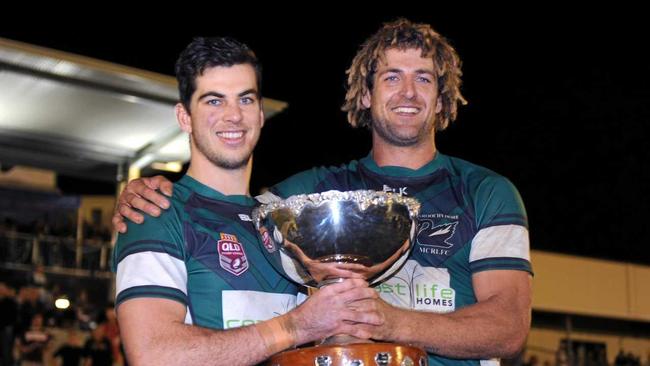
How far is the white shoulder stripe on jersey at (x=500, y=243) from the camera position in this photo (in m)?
3.09

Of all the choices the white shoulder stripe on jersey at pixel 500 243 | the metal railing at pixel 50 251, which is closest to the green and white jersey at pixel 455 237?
the white shoulder stripe on jersey at pixel 500 243

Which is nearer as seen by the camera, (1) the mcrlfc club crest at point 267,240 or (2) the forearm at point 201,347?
(2) the forearm at point 201,347

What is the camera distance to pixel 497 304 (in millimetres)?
2928

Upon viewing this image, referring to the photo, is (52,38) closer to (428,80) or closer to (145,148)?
(145,148)

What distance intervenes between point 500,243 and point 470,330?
16.1 inches

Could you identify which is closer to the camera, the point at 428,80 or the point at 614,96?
the point at 428,80

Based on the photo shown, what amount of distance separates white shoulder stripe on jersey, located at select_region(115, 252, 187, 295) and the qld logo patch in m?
0.16

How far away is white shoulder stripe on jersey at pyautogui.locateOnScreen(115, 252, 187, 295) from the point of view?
9.26 feet

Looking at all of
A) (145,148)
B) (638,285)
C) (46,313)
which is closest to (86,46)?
(46,313)

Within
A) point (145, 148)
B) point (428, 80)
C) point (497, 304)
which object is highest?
point (145, 148)

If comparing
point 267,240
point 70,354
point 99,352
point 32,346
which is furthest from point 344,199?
point 32,346

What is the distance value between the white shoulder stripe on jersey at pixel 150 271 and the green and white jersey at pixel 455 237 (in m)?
0.66

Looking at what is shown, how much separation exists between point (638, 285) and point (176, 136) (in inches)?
629

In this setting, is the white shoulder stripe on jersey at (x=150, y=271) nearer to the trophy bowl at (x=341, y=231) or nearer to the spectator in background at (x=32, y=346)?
the trophy bowl at (x=341, y=231)
